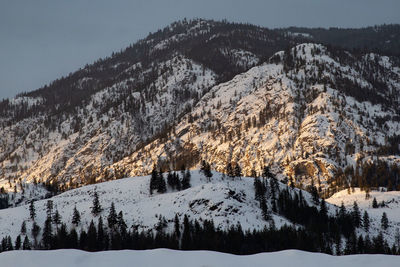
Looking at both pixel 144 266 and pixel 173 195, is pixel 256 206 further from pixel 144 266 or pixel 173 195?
pixel 144 266

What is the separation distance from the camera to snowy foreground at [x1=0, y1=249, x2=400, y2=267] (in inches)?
601

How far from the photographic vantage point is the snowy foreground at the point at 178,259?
15.3 meters

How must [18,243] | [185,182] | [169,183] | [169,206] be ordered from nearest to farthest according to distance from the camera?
1. [18,243]
2. [169,206]
3. [185,182]
4. [169,183]

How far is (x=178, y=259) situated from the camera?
16109mm

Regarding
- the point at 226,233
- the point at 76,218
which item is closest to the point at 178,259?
the point at 226,233

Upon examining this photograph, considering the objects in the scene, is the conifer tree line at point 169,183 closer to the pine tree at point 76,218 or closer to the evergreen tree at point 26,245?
the pine tree at point 76,218

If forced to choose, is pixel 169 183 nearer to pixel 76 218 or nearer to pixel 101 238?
pixel 76 218

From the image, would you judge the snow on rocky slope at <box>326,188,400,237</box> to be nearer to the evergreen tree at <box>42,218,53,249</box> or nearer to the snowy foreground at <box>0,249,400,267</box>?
the evergreen tree at <box>42,218,53,249</box>

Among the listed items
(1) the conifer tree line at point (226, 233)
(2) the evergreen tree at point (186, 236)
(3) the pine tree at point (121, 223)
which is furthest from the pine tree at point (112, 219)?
(2) the evergreen tree at point (186, 236)

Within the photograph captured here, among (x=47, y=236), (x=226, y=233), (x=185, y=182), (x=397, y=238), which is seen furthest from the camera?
(x=185, y=182)

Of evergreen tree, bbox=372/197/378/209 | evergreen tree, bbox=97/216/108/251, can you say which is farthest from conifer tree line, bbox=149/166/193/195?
evergreen tree, bbox=372/197/378/209

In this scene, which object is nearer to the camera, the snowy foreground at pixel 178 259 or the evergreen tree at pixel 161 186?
the snowy foreground at pixel 178 259

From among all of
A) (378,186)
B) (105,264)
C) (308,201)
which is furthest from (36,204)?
(378,186)

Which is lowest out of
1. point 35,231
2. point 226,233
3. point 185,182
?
point 226,233
